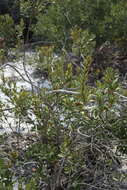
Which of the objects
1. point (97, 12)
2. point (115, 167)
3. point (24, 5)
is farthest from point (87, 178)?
point (97, 12)

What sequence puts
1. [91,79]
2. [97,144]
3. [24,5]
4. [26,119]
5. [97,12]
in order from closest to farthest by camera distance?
[97,144] < [26,119] < [24,5] < [91,79] < [97,12]

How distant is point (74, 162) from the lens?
8.75 feet

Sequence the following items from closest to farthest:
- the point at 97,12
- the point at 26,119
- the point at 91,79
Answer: the point at 26,119 < the point at 91,79 < the point at 97,12

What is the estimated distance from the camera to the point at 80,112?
2645 mm

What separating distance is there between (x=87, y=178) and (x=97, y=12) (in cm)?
349

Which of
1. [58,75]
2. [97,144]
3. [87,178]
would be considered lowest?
[87,178]

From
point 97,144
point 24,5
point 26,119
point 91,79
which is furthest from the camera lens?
point 91,79

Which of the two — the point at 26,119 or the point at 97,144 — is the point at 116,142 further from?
the point at 26,119

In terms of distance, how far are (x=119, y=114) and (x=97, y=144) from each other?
25cm

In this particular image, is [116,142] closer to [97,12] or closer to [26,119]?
[26,119]

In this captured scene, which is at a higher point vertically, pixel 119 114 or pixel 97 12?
pixel 97 12

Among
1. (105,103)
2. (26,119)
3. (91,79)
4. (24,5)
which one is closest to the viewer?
(105,103)

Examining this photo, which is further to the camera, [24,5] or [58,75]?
[24,5]

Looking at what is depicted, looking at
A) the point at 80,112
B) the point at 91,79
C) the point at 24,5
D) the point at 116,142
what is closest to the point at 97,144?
the point at 116,142
